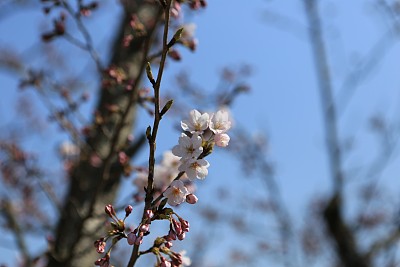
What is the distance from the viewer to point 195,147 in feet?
3.92

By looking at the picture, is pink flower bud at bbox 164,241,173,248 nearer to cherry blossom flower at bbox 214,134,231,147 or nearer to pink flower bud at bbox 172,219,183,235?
pink flower bud at bbox 172,219,183,235

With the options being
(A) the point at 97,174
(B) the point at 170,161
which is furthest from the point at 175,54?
(A) the point at 97,174

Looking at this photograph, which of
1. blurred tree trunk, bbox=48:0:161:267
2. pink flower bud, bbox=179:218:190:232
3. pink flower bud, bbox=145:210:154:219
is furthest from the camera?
blurred tree trunk, bbox=48:0:161:267

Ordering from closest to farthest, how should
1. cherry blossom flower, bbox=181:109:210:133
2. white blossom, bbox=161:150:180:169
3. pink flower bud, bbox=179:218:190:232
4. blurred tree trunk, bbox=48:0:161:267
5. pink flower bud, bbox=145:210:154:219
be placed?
pink flower bud, bbox=145:210:154:219 < pink flower bud, bbox=179:218:190:232 < cherry blossom flower, bbox=181:109:210:133 < white blossom, bbox=161:150:180:169 < blurred tree trunk, bbox=48:0:161:267

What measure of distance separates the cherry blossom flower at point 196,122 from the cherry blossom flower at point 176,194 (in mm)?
180

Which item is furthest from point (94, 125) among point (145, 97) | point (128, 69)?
point (128, 69)

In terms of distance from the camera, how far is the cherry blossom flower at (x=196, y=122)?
4.17 feet

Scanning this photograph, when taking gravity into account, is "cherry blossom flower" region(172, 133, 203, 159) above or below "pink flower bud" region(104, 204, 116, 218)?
above

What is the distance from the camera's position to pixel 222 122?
1290 mm

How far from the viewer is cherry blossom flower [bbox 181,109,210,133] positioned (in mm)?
1271

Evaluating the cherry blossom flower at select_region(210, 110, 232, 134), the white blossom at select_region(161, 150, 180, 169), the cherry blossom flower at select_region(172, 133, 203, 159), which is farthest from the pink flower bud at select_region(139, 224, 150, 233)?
the white blossom at select_region(161, 150, 180, 169)

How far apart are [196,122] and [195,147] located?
122 mm

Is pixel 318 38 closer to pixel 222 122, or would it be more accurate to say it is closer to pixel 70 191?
pixel 70 191

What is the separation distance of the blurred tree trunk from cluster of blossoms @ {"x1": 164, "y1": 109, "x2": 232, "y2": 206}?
0.87m
